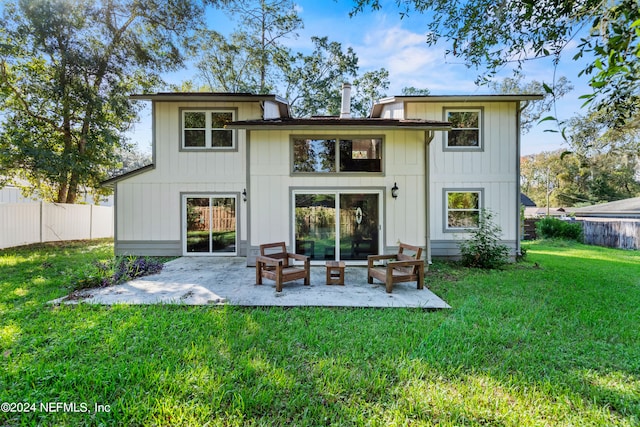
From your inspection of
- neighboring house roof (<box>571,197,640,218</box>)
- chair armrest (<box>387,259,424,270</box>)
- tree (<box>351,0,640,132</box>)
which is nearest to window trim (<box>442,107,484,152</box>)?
tree (<box>351,0,640,132</box>)

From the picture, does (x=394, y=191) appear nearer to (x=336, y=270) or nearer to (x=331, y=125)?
(x=331, y=125)

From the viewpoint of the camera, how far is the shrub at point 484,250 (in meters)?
7.75

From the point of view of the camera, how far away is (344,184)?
7.42 m

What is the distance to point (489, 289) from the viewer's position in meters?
5.78

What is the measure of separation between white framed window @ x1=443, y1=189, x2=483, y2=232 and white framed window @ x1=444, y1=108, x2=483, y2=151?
1351 mm

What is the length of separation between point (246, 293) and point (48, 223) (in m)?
11.4

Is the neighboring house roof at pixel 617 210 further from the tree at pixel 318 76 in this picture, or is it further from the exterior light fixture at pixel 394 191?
the exterior light fixture at pixel 394 191

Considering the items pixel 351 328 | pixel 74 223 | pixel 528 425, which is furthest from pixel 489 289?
pixel 74 223

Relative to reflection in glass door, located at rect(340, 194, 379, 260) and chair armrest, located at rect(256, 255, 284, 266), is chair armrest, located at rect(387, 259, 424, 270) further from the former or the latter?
chair armrest, located at rect(256, 255, 284, 266)

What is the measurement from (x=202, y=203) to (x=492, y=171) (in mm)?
9169

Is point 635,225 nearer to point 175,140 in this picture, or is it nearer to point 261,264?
point 261,264

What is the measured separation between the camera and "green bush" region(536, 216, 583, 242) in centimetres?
1445

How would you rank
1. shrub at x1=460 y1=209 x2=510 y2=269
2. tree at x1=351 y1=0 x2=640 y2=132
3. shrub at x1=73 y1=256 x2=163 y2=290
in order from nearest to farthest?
tree at x1=351 y1=0 x2=640 y2=132 → shrub at x1=73 y1=256 x2=163 y2=290 → shrub at x1=460 y1=209 x2=510 y2=269

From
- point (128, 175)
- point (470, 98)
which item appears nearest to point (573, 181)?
point (470, 98)
